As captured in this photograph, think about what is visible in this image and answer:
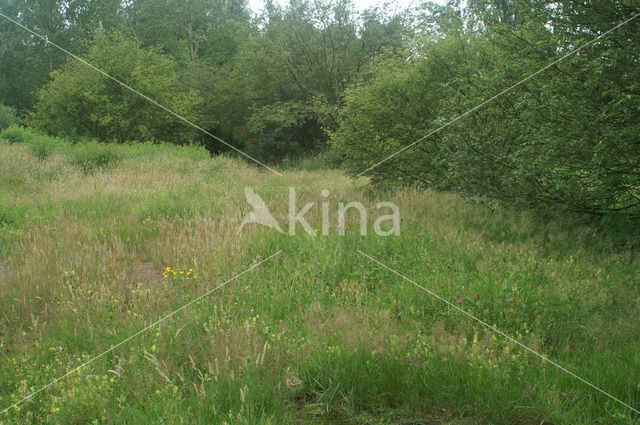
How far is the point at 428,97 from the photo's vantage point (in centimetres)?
1012

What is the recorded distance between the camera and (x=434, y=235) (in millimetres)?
5629

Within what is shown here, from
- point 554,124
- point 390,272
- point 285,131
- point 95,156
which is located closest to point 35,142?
point 95,156

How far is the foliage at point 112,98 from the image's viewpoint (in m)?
23.7

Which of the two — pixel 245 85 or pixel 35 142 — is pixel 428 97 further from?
pixel 245 85

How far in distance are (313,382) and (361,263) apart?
2.24 meters

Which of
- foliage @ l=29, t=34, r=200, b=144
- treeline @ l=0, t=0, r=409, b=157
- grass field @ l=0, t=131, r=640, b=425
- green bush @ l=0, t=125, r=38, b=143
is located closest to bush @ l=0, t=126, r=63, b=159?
green bush @ l=0, t=125, r=38, b=143

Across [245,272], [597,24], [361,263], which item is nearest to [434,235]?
[361,263]

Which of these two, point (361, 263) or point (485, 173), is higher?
point (485, 173)

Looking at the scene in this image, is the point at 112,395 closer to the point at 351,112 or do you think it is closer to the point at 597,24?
the point at 597,24

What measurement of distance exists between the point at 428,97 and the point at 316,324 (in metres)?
8.12

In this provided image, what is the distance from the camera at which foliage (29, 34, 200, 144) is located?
23.7 metres

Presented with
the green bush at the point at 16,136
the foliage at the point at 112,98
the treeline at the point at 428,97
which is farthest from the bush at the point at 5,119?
the green bush at the point at 16,136

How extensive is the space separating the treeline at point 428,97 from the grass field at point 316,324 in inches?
39.6

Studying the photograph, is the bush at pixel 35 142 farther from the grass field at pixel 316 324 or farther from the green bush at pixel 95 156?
the grass field at pixel 316 324
